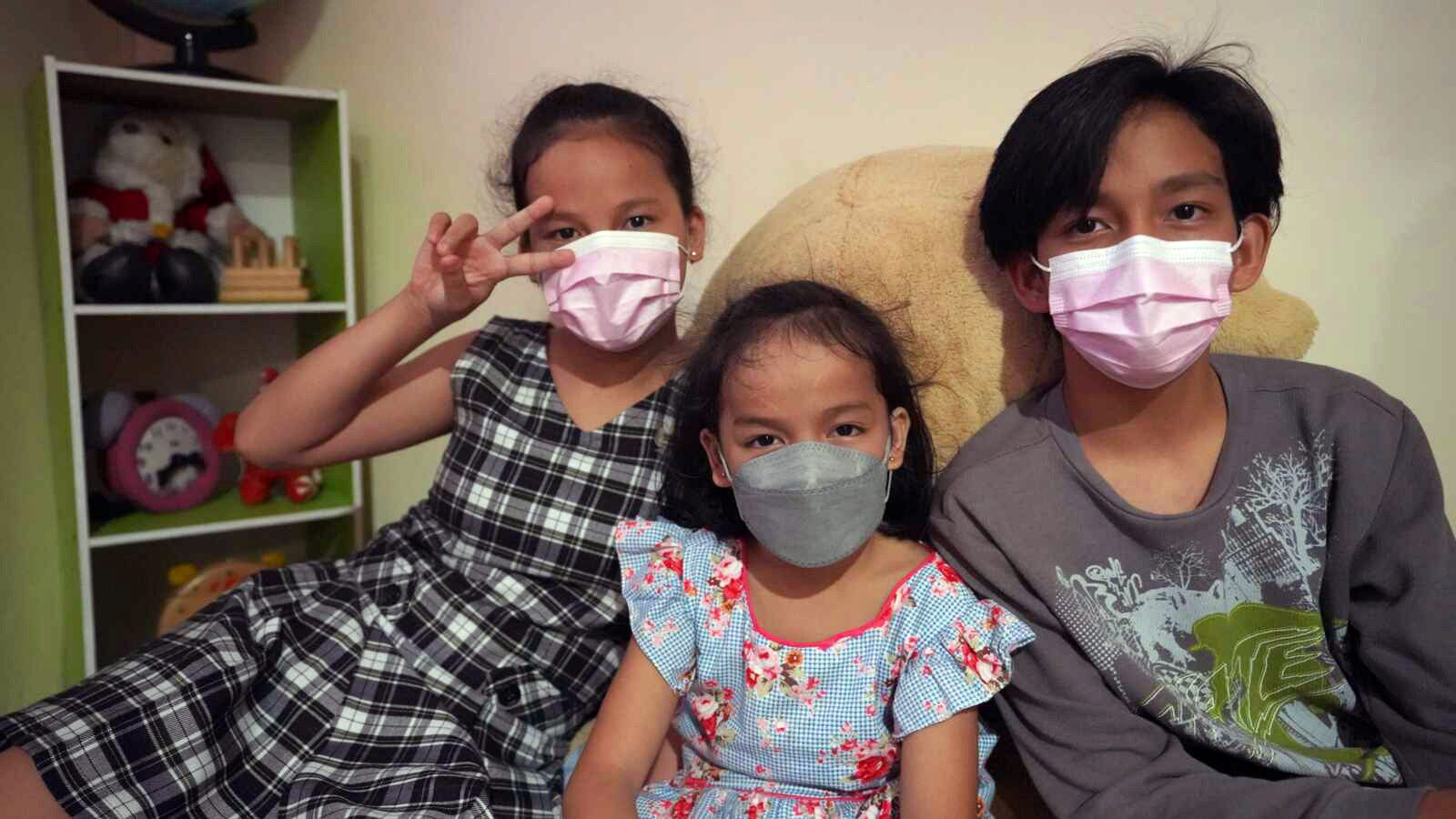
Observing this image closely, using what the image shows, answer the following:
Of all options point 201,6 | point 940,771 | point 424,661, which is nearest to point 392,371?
point 424,661

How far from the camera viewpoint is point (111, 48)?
247 centimetres

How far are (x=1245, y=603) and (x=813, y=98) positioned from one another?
3.52 ft

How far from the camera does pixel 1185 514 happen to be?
3.24ft

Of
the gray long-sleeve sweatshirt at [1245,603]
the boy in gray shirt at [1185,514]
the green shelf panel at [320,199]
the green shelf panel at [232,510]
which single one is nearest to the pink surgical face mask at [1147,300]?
the boy in gray shirt at [1185,514]

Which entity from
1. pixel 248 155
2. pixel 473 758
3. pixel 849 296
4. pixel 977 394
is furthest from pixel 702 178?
pixel 248 155

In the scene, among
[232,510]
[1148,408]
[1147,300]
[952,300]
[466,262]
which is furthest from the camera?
[232,510]

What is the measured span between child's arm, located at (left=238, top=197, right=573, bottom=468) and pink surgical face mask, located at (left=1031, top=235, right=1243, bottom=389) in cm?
59

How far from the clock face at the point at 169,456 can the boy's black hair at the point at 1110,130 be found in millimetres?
1918

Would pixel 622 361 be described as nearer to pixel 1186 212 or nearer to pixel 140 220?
pixel 1186 212

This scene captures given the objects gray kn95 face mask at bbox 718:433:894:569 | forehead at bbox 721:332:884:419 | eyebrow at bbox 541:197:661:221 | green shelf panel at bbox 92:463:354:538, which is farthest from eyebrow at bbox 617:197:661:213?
green shelf panel at bbox 92:463:354:538

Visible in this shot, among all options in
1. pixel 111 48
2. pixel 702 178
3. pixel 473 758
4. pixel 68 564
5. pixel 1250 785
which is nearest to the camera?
pixel 1250 785

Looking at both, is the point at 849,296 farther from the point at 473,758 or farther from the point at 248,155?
the point at 248,155

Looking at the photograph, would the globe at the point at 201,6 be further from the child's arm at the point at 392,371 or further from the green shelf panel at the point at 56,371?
the child's arm at the point at 392,371

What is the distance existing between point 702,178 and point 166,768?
116 cm
